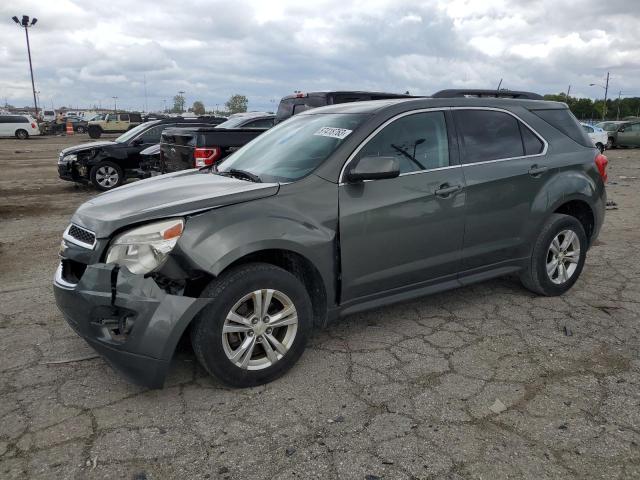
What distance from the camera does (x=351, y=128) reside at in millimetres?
3656

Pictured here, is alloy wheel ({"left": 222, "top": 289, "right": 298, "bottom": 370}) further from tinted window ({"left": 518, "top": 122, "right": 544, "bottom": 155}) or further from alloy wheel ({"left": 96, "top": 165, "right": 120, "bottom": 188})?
alloy wheel ({"left": 96, "top": 165, "right": 120, "bottom": 188})

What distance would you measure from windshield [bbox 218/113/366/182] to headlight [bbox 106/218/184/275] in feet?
2.81

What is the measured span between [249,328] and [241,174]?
122cm

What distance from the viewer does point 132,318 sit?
2.85m

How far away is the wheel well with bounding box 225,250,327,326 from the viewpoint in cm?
331

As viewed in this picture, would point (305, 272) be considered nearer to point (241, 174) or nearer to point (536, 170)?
point (241, 174)

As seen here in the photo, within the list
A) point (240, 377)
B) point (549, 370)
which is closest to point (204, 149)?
point (240, 377)

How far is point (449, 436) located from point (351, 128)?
2071mm

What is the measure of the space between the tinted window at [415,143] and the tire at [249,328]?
1.08m

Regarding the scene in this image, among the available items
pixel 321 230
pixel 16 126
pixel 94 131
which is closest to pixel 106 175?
pixel 321 230

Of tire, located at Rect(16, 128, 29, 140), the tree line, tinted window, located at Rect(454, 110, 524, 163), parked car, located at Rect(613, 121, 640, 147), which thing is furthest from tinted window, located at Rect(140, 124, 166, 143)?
the tree line

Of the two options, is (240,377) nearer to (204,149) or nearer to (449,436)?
(449,436)

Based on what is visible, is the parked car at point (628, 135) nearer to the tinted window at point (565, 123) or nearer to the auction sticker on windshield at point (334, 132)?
the tinted window at point (565, 123)

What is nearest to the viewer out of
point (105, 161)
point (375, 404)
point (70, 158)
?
point (375, 404)
